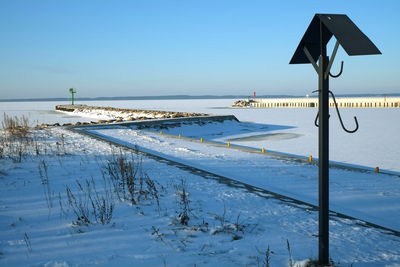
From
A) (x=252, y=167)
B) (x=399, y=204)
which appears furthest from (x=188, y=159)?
(x=399, y=204)

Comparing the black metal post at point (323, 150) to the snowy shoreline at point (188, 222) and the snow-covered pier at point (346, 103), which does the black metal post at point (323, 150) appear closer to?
the snowy shoreline at point (188, 222)

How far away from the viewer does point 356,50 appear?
3.16m

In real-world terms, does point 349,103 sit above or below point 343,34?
below

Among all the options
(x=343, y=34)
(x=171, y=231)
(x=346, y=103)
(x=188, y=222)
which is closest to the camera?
(x=343, y=34)

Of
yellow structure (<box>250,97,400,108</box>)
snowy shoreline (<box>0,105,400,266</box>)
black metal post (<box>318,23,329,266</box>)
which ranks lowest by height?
snowy shoreline (<box>0,105,400,266</box>)

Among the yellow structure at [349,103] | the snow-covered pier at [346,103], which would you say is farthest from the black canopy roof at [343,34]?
the yellow structure at [349,103]

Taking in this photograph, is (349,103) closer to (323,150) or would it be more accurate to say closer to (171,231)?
(171,231)

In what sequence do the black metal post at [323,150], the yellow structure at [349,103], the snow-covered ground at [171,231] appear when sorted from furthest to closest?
the yellow structure at [349,103], the snow-covered ground at [171,231], the black metal post at [323,150]

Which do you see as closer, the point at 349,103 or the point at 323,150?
the point at 323,150

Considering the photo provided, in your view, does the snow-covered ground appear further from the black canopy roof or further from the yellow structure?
the yellow structure

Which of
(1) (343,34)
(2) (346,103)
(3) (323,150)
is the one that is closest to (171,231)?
(3) (323,150)

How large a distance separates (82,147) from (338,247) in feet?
32.3

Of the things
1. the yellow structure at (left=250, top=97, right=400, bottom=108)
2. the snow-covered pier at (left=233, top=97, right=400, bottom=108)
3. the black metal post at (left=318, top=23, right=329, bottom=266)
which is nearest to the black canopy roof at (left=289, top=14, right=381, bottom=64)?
the black metal post at (left=318, top=23, right=329, bottom=266)

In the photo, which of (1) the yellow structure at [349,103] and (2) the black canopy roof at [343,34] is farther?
(1) the yellow structure at [349,103]
